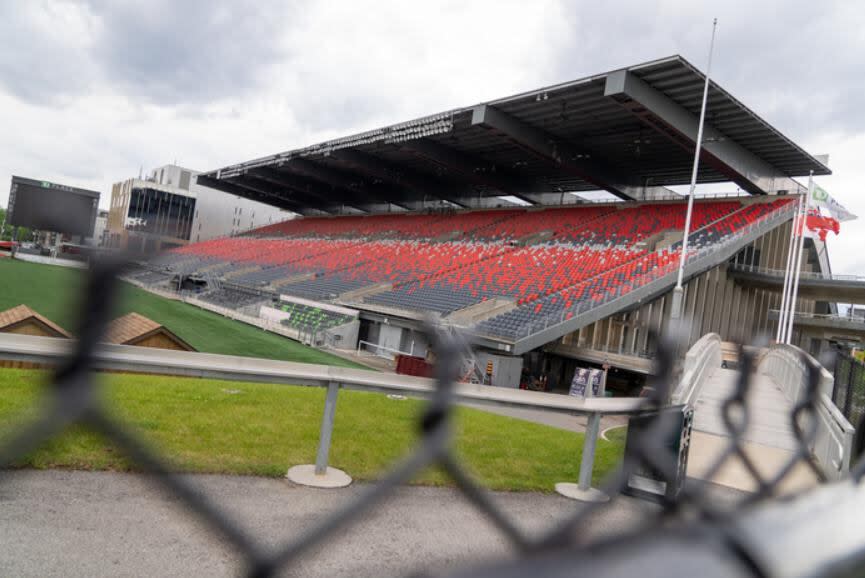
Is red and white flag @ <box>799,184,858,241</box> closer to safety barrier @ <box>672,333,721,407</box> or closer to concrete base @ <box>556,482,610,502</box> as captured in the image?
safety barrier @ <box>672,333,721,407</box>

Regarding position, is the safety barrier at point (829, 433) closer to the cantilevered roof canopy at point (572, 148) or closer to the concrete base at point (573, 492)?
the concrete base at point (573, 492)

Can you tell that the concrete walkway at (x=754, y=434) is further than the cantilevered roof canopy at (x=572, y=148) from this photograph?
No

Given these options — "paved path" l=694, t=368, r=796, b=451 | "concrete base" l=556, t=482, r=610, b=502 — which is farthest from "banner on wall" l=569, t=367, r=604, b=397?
"concrete base" l=556, t=482, r=610, b=502

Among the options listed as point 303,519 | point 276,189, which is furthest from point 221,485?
point 276,189

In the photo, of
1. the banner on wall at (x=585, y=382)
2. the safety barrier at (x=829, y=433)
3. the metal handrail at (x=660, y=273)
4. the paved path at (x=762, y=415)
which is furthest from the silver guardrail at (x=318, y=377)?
the metal handrail at (x=660, y=273)

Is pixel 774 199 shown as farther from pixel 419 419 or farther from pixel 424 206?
pixel 419 419

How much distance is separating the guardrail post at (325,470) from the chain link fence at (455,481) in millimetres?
3901

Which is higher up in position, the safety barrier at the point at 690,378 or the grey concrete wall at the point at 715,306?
the grey concrete wall at the point at 715,306

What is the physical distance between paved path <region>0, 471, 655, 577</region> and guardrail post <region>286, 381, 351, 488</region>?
0.36ft

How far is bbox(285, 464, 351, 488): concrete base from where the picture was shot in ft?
14.6

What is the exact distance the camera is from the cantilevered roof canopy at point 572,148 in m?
18.6

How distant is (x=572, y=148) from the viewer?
24.4 m

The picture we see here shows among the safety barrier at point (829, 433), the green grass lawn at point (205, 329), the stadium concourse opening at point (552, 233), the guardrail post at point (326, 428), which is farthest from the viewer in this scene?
the stadium concourse opening at point (552, 233)

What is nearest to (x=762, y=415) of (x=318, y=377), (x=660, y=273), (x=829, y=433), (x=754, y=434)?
(x=754, y=434)
